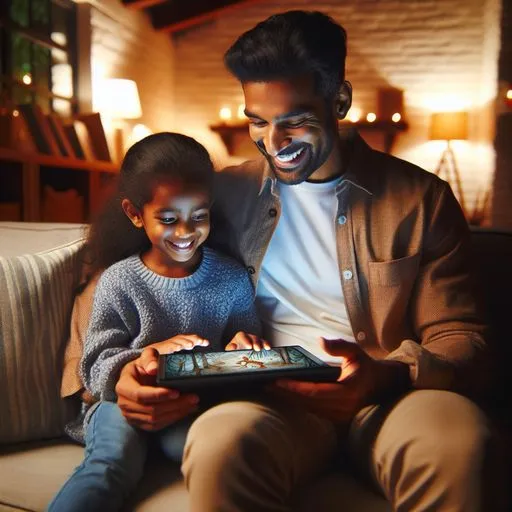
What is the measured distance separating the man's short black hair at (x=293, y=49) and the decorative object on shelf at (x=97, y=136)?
2005mm

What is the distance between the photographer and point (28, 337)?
38.1 inches

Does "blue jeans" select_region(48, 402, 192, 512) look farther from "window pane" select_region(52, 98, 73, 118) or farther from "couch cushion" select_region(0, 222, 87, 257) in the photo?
"window pane" select_region(52, 98, 73, 118)

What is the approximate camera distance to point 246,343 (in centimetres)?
86

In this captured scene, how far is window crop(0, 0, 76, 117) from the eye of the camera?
248cm

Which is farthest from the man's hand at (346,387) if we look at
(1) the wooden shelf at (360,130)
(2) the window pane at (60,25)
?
(1) the wooden shelf at (360,130)

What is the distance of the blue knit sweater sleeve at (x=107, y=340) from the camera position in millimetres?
829

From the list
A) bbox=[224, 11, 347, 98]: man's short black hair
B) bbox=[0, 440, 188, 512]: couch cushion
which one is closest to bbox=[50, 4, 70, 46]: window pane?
bbox=[224, 11, 347, 98]: man's short black hair

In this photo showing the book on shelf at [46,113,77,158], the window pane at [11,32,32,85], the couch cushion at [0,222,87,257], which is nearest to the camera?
the couch cushion at [0,222,87,257]

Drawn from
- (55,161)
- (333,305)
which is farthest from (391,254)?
(55,161)

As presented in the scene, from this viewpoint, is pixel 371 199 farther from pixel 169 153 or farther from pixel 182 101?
pixel 182 101

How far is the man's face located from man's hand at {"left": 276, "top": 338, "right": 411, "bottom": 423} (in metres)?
0.31

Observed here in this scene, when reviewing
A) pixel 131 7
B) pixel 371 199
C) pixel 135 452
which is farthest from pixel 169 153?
pixel 131 7

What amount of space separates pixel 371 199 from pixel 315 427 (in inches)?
15.1

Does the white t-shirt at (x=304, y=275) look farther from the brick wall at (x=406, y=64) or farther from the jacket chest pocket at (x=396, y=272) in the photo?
the brick wall at (x=406, y=64)
